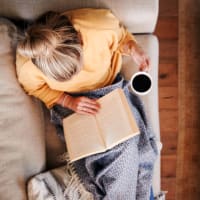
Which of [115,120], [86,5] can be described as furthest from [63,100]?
[86,5]

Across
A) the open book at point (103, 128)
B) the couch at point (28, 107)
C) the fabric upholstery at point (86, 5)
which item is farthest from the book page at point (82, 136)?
the fabric upholstery at point (86, 5)

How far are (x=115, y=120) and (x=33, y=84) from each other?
27cm

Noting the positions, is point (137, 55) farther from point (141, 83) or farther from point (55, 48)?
point (55, 48)

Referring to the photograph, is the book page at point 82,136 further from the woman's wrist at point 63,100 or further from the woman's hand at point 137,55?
the woman's hand at point 137,55

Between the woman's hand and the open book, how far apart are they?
0.40 ft

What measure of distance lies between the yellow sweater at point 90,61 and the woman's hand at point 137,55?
0.02 metres

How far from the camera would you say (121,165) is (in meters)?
1.05

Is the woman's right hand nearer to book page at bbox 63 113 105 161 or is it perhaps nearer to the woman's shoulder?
book page at bbox 63 113 105 161

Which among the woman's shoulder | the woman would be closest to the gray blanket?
the woman

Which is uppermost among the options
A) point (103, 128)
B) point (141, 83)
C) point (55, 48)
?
point (55, 48)

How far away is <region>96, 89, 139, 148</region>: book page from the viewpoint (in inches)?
39.9

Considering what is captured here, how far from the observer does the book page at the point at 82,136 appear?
40.0 inches

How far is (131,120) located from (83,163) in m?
0.22

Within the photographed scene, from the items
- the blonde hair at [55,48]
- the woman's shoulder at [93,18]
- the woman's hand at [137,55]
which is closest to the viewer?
the blonde hair at [55,48]
